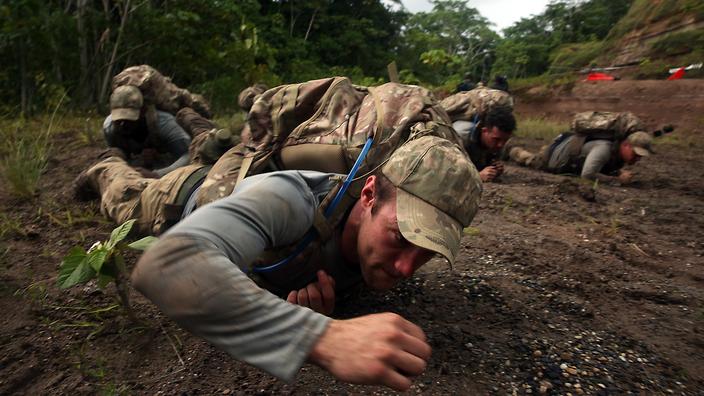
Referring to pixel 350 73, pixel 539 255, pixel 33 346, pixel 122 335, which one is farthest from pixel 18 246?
pixel 350 73

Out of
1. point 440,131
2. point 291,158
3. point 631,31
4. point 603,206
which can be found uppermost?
point 631,31

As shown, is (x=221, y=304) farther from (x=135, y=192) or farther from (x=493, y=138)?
(x=493, y=138)

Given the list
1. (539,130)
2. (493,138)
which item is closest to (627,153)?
(493,138)

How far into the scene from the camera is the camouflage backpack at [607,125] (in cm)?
494

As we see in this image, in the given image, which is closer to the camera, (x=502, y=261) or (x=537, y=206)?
(x=502, y=261)

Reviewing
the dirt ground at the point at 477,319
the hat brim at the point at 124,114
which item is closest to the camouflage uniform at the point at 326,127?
the dirt ground at the point at 477,319

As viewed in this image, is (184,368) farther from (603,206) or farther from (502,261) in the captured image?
(603,206)

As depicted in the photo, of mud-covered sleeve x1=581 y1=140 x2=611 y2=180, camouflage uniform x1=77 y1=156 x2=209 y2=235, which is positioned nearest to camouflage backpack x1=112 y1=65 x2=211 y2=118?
camouflage uniform x1=77 y1=156 x2=209 y2=235

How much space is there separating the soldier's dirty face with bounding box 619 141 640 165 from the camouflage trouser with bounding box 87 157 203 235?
15.1ft

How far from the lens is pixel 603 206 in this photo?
4.02 m

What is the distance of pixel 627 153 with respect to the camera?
502cm

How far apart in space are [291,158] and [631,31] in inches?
604

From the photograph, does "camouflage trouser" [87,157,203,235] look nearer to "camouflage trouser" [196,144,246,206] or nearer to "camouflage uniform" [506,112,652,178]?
"camouflage trouser" [196,144,246,206]

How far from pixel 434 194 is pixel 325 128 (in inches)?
28.4
